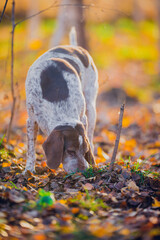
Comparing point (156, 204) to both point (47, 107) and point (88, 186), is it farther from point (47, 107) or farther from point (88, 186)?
point (47, 107)

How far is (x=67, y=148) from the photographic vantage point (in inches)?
150

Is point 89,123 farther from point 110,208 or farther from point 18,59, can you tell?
point 18,59

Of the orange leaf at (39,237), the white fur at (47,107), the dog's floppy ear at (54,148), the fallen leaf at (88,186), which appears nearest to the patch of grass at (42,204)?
the orange leaf at (39,237)

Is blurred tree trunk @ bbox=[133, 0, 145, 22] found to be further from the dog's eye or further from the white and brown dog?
the dog's eye

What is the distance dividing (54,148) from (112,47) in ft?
57.3

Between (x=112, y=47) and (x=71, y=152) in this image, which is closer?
(x=71, y=152)

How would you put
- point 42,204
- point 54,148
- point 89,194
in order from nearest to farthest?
point 42,204 → point 89,194 → point 54,148

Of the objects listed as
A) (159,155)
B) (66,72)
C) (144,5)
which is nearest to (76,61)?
(66,72)

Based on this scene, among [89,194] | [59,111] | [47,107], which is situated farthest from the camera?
[47,107]

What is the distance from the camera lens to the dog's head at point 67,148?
3.74 m

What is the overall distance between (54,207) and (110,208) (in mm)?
543

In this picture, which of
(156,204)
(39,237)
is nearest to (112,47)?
(156,204)

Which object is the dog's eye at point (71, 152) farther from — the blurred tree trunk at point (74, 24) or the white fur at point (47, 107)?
the blurred tree trunk at point (74, 24)

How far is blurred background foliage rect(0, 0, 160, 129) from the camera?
432 inches
